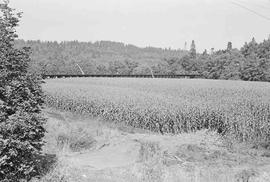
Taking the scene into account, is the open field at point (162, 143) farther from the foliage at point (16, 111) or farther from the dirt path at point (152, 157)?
the foliage at point (16, 111)

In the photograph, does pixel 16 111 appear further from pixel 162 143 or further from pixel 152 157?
pixel 162 143

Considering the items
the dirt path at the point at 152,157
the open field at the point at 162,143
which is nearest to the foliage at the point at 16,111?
the open field at the point at 162,143

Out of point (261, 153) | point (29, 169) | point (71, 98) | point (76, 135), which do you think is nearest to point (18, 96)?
point (29, 169)

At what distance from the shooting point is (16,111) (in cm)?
823

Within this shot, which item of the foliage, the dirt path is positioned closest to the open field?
the dirt path

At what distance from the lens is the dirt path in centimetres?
1005

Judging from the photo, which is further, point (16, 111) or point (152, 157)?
point (152, 157)

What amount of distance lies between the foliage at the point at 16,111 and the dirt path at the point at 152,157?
5.83 feet

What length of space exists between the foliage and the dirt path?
178 cm

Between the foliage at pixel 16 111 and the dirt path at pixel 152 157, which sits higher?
the foliage at pixel 16 111

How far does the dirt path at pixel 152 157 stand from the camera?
10.1 meters

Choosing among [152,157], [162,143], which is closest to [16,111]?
[152,157]

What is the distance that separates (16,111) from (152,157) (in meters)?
5.42

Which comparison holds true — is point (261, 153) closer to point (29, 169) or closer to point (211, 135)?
point (211, 135)
